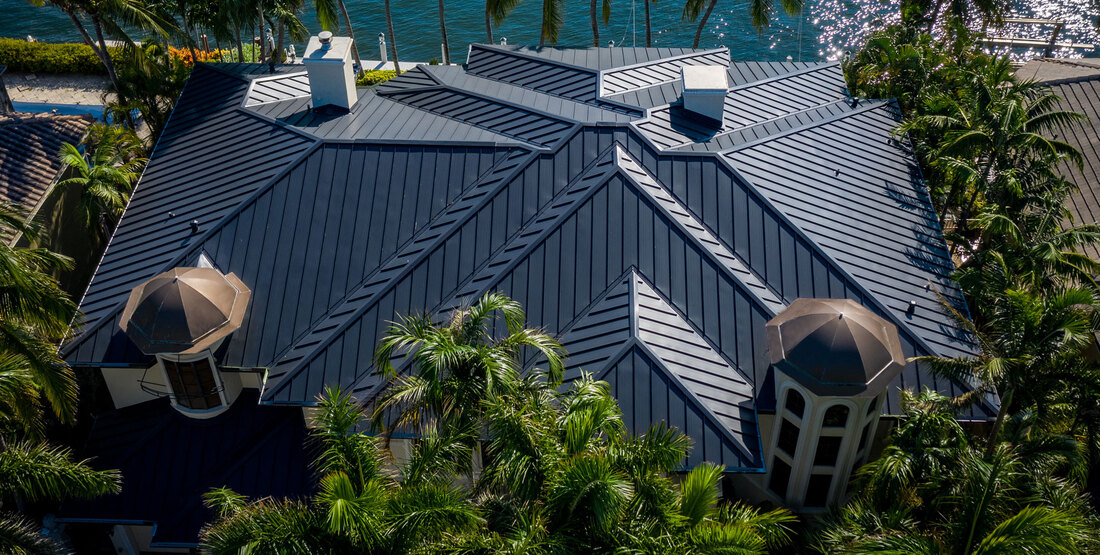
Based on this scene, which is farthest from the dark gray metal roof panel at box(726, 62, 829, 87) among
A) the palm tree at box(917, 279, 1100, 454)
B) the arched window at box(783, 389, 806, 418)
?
the palm tree at box(917, 279, 1100, 454)

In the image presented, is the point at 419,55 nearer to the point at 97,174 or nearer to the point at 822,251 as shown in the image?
the point at 97,174

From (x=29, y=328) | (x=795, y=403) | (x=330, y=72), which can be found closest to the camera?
(x=29, y=328)

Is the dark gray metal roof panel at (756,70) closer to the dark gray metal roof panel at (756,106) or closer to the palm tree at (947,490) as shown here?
the dark gray metal roof panel at (756,106)

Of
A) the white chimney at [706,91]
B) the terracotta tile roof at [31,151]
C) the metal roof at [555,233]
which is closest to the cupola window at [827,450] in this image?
the metal roof at [555,233]

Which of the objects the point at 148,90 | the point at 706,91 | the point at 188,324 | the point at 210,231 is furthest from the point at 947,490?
Answer: the point at 148,90

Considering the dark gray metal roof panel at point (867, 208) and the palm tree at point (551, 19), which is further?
the palm tree at point (551, 19)

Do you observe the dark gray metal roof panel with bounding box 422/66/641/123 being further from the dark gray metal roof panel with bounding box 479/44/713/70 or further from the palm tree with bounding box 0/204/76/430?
the palm tree with bounding box 0/204/76/430

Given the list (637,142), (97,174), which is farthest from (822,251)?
(97,174)

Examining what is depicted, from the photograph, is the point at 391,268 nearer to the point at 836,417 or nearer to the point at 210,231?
the point at 210,231
